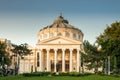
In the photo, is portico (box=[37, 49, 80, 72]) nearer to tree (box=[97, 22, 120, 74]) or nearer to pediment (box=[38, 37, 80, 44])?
pediment (box=[38, 37, 80, 44])

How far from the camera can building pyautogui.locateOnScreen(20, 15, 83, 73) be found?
97.2 meters

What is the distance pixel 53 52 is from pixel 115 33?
48396 millimetres

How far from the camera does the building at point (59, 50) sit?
97.2m

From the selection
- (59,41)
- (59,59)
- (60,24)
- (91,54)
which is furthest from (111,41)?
(60,24)

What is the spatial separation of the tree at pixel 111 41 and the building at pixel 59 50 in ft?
120

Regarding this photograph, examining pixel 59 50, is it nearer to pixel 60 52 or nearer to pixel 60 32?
pixel 60 52

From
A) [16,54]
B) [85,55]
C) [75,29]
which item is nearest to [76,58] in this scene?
[75,29]

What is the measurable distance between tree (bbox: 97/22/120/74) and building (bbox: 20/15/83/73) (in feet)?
120

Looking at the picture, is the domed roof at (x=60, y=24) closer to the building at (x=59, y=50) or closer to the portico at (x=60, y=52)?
the building at (x=59, y=50)

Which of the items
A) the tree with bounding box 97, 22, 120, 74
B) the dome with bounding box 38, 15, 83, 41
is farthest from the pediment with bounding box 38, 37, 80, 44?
the tree with bounding box 97, 22, 120, 74

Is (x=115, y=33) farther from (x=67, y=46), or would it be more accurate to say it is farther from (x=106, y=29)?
(x=67, y=46)

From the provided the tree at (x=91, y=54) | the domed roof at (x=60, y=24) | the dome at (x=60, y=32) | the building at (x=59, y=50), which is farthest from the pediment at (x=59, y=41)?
the tree at (x=91, y=54)

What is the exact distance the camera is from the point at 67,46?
97188 mm

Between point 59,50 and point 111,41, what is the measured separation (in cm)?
4724
